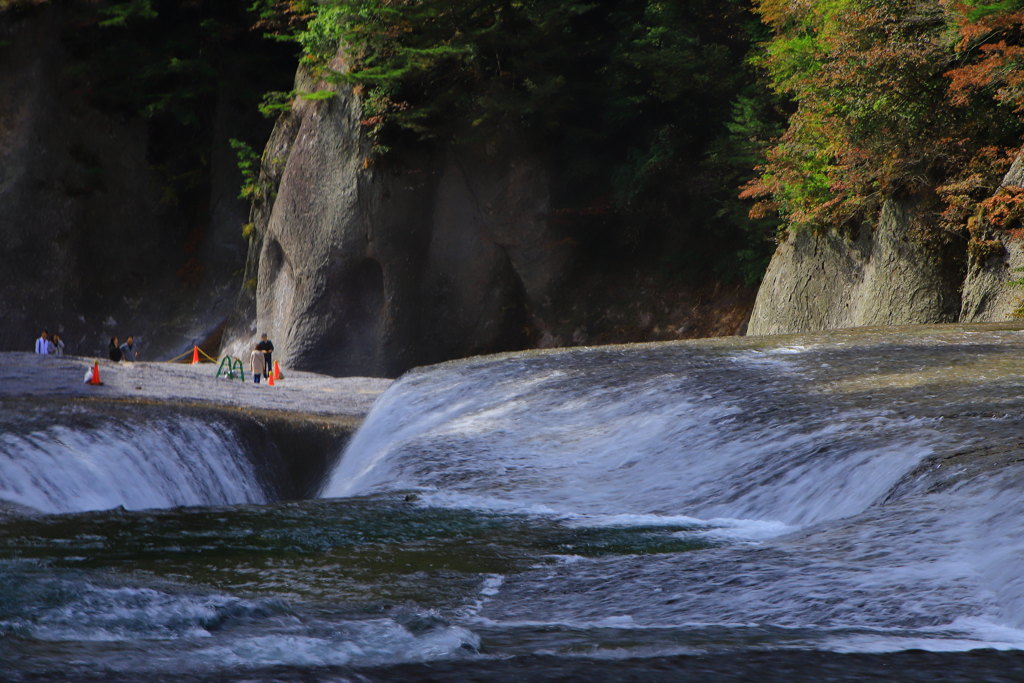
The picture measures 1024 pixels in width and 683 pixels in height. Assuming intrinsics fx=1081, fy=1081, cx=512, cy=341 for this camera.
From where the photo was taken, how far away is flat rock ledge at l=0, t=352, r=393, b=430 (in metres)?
15.5

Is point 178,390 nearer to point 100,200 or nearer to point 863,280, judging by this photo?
point 863,280

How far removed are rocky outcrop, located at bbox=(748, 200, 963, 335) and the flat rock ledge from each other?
7.91 metres

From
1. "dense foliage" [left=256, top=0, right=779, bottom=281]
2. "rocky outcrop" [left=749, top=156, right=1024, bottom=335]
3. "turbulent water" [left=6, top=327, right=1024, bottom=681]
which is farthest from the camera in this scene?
"dense foliage" [left=256, top=0, right=779, bottom=281]

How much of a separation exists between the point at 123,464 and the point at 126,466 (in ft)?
0.13

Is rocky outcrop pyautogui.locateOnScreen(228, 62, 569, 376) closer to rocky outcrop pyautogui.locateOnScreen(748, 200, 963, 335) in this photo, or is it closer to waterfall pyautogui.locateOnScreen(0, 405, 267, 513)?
rocky outcrop pyautogui.locateOnScreen(748, 200, 963, 335)

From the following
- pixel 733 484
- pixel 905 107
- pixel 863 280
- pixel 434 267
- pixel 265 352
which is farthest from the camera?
pixel 434 267

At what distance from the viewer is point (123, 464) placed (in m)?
11.9

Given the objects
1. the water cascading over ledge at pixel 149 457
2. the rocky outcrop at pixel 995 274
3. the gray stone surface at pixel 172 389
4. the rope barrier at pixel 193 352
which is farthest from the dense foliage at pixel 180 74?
the rocky outcrop at pixel 995 274

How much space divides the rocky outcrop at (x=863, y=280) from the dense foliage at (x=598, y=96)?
12.4 feet

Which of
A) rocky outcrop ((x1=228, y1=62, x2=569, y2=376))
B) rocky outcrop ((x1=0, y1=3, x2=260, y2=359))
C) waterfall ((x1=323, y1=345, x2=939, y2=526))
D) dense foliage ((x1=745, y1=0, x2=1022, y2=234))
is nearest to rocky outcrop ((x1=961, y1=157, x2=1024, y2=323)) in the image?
dense foliage ((x1=745, y1=0, x2=1022, y2=234))

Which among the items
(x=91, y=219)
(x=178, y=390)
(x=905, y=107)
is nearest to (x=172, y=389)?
(x=178, y=390)

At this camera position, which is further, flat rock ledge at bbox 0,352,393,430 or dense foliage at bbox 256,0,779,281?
dense foliage at bbox 256,0,779,281

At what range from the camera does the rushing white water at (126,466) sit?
10734mm

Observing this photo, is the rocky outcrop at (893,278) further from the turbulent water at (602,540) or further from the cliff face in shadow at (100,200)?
the cliff face in shadow at (100,200)
